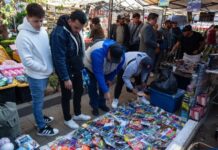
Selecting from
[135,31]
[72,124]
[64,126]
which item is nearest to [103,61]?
[72,124]

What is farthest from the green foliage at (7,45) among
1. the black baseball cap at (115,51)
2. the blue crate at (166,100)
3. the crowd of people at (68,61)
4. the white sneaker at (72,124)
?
the blue crate at (166,100)

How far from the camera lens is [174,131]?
2840mm

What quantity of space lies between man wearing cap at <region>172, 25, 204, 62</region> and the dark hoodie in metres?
3.02

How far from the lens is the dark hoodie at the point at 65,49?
2207 millimetres

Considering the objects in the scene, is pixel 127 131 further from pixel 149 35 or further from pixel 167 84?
pixel 149 35

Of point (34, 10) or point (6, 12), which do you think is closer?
point (34, 10)

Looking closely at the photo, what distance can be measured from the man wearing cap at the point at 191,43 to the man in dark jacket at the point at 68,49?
9.75ft

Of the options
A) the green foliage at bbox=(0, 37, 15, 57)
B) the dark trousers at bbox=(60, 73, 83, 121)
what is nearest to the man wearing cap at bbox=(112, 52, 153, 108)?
the dark trousers at bbox=(60, 73, 83, 121)

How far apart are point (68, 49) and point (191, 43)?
10.7 feet

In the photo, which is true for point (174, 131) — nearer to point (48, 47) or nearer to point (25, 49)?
point (48, 47)

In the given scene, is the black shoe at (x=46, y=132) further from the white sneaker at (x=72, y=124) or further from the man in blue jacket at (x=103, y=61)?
the man in blue jacket at (x=103, y=61)

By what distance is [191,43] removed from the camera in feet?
14.9

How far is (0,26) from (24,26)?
11.3ft

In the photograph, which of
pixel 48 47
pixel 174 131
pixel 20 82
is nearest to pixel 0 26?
pixel 20 82
